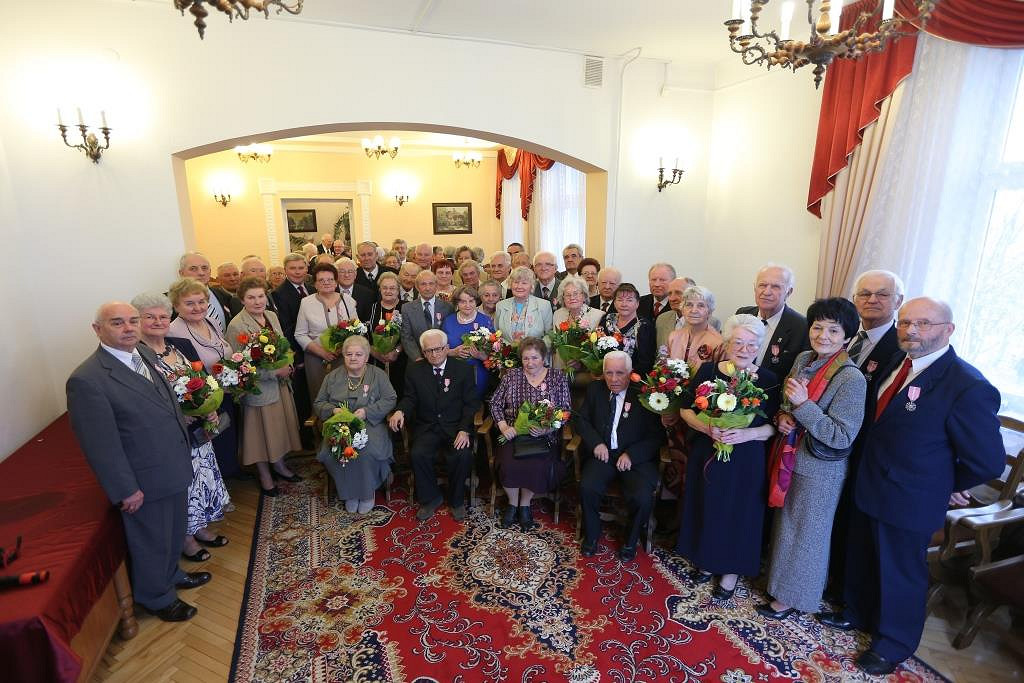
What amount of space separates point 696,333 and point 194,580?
12.2 ft

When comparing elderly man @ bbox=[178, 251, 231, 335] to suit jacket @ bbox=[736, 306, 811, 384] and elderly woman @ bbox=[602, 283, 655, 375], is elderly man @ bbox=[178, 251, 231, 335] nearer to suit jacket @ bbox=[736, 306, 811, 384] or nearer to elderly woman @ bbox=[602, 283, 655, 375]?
elderly woman @ bbox=[602, 283, 655, 375]

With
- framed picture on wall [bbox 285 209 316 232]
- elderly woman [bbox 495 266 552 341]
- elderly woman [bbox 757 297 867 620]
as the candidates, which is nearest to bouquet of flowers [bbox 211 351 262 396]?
elderly woman [bbox 495 266 552 341]

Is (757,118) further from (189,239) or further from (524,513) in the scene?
(189,239)

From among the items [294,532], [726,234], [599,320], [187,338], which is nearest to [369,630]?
[294,532]

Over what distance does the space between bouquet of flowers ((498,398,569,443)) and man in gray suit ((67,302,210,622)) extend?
2.05 metres

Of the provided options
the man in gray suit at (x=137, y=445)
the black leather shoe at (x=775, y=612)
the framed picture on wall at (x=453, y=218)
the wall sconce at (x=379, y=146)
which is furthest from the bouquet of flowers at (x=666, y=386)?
the framed picture on wall at (x=453, y=218)

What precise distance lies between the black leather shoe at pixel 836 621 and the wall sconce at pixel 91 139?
6229 millimetres

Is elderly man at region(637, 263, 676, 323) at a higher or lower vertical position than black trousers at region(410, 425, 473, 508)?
higher

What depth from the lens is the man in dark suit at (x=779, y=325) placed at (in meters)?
3.23

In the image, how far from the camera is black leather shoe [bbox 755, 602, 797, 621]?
2.95m

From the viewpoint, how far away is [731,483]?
117 inches

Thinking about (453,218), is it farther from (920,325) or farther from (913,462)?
(913,462)

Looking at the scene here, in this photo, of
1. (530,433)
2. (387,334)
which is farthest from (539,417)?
(387,334)

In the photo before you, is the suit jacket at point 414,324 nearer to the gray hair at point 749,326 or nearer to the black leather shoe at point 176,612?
the black leather shoe at point 176,612
